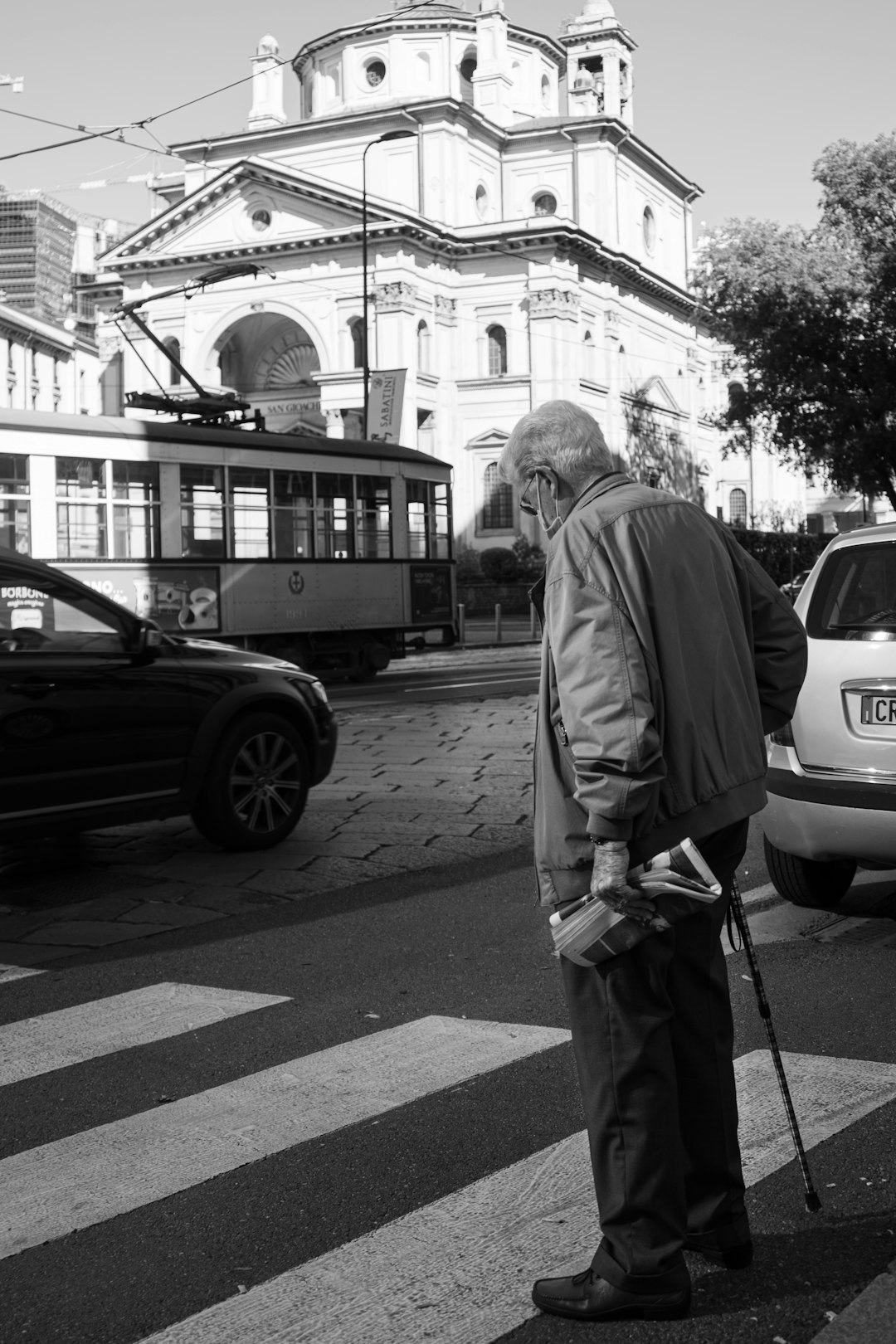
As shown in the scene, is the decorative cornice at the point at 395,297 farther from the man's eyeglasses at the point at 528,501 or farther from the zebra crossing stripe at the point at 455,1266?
the man's eyeglasses at the point at 528,501

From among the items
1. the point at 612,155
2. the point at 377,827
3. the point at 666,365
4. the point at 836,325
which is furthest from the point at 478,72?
the point at 377,827

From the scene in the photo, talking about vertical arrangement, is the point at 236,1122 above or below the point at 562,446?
below

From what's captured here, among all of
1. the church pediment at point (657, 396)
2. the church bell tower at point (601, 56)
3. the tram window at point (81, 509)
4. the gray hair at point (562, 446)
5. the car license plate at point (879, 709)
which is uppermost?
the church bell tower at point (601, 56)

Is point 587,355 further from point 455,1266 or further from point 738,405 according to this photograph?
point 455,1266

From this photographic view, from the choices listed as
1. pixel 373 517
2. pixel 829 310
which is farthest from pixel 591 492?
pixel 829 310

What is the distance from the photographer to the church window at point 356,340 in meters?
55.4

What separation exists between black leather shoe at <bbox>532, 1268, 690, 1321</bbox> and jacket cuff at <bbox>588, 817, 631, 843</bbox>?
0.85 meters

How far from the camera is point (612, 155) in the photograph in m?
62.7

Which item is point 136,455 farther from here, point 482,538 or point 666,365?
point 666,365

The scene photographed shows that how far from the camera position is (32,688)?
6.98 meters

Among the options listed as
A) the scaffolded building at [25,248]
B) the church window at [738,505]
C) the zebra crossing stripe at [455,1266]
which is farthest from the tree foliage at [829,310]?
the scaffolded building at [25,248]

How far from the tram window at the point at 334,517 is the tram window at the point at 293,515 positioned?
197 millimetres

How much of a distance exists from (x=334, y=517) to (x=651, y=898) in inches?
791

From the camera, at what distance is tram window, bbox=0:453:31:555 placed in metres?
17.9
